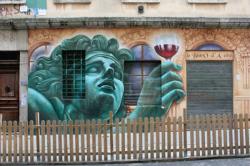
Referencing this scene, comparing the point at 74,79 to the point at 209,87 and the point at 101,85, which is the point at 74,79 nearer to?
the point at 101,85

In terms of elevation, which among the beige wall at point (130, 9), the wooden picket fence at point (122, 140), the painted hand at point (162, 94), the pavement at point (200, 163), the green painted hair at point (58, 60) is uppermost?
the beige wall at point (130, 9)

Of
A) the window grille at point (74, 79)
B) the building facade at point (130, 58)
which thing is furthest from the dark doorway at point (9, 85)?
the window grille at point (74, 79)

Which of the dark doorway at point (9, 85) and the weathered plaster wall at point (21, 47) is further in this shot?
the dark doorway at point (9, 85)

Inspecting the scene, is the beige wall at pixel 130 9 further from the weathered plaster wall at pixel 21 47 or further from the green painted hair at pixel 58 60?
the green painted hair at pixel 58 60

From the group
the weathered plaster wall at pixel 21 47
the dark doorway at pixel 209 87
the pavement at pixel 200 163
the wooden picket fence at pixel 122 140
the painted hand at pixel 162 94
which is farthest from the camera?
the dark doorway at pixel 209 87

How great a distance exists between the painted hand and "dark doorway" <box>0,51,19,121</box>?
4.47 m

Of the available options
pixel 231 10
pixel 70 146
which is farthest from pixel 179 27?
pixel 70 146

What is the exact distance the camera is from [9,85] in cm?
1661

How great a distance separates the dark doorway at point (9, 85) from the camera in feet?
54.2

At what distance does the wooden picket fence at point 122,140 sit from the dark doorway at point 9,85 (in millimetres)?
6239

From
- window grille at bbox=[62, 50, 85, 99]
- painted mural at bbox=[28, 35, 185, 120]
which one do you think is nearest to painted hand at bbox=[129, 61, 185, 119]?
painted mural at bbox=[28, 35, 185, 120]

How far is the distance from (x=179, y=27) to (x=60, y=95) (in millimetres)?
5165

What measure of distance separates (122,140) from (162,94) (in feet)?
21.0

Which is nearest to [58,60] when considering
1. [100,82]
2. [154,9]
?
[100,82]
